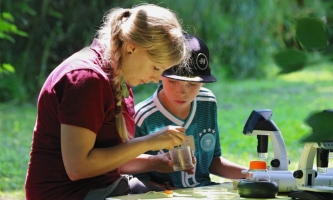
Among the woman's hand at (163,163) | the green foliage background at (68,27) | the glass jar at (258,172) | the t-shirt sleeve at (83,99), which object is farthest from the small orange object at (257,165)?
the green foliage background at (68,27)

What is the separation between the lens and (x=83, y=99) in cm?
228

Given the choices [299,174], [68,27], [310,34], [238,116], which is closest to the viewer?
[310,34]

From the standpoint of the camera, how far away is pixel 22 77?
31.4 feet

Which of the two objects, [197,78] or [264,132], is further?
[197,78]

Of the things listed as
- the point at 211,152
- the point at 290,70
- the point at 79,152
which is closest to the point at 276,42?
the point at 211,152

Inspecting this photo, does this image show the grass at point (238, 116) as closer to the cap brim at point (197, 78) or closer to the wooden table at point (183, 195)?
the cap brim at point (197, 78)

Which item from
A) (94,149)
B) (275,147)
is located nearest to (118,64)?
(94,149)

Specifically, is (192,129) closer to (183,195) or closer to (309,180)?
(183,195)

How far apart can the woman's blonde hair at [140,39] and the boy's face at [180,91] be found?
0.44 meters

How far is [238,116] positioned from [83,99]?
6.58 metres

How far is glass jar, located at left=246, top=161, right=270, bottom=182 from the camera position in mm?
2326

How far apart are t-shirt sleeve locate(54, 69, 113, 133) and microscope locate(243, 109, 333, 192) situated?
641 mm

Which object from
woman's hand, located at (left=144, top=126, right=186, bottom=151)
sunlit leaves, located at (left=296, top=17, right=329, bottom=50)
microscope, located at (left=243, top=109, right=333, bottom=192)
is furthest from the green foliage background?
sunlit leaves, located at (left=296, top=17, right=329, bottom=50)

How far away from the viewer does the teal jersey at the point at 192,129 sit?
2.94 meters
